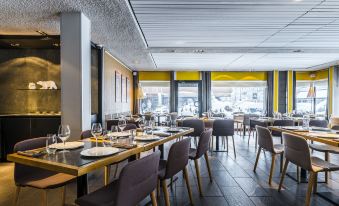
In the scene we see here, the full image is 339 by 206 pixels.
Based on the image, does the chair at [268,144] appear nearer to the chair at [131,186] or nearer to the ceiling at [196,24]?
the ceiling at [196,24]

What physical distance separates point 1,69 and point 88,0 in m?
3.33

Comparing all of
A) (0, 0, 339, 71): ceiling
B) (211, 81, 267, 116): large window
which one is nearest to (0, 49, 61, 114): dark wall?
(0, 0, 339, 71): ceiling

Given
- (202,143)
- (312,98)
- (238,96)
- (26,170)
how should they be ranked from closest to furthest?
(26,170), (202,143), (312,98), (238,96)

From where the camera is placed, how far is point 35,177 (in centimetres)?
206

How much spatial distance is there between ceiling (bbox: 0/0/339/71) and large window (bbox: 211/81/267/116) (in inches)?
150

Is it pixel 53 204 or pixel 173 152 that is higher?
pixel 173 152

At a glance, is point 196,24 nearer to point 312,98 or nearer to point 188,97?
point 188,97

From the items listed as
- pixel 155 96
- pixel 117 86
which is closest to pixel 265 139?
pixel 117 86

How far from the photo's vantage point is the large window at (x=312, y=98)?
9047 millimetres

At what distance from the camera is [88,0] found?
2.99m

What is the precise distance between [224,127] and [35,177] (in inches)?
153

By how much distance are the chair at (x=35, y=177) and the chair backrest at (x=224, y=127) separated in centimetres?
358

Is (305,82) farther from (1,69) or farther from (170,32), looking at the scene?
(1,69)

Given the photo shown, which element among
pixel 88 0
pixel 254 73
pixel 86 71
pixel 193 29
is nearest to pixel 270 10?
pixel 193 29
